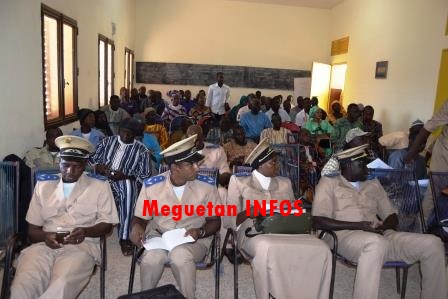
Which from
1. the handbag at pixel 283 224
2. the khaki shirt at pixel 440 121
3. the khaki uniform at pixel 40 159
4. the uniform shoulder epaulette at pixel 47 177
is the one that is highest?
the khaki shirt at pixel 440 121

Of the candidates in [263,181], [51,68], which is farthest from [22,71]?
[263,181]

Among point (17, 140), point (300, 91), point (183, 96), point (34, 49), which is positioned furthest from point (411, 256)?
point (300, 91)

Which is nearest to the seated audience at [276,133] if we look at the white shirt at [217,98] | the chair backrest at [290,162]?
the chair backrest at [290,162]

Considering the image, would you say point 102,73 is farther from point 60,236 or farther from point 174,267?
point 174,267

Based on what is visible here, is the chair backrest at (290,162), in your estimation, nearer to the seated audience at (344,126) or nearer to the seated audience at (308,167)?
the seated audience at (308,167)

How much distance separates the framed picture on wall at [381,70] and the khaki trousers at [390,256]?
669 cm

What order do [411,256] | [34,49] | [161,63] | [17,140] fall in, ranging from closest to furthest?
1. [411,256]
2. [17,140]
3. [34,49]
4. [161,63]

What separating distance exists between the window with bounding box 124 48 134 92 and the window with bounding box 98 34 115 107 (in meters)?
1.88

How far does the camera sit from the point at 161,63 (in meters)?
12.1

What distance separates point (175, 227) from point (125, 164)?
3.79 ft

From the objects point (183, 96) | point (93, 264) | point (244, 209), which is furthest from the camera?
point (183, 96)

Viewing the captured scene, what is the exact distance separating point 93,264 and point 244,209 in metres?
1.10

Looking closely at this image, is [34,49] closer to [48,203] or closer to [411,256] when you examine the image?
[48,203]

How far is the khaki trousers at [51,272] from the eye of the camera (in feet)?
6.58
